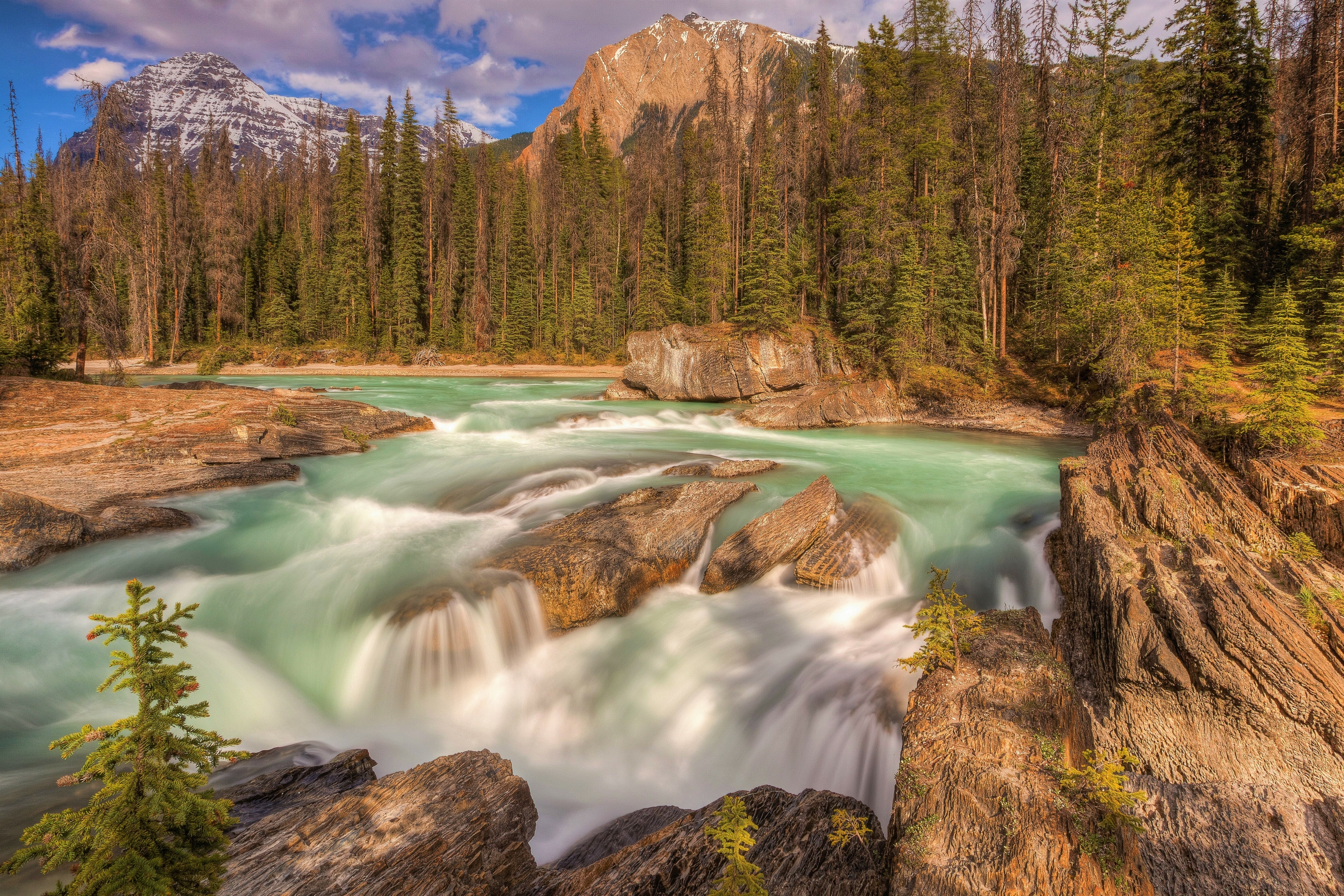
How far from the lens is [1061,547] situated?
30.4ft

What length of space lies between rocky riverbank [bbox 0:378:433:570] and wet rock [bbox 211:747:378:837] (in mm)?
7021

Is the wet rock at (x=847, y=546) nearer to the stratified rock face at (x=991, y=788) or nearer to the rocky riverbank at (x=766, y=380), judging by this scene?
the stratified rock face at (x=991, y=788)

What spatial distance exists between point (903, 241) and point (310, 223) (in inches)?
2053

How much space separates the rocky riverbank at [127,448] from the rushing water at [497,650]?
1.64 ft

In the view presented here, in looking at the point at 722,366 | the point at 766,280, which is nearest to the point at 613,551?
the point at 722,366

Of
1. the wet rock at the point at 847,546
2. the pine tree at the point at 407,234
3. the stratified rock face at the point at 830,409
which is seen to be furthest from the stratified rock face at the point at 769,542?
the pine tree at the point at 407,234

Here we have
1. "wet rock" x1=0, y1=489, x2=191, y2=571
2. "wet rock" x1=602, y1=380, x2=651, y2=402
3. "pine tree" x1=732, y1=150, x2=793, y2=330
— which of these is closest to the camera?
"wet rock" x1=0, y1=489, x2=191, y2=571

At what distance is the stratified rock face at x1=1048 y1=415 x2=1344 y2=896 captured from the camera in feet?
14.3

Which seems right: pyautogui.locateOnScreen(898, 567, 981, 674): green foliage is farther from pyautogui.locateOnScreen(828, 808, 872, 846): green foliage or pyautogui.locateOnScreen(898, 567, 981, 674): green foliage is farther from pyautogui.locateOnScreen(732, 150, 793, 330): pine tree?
pyautogui.locateOnScreen(732, 150, 793, 330): pine tree

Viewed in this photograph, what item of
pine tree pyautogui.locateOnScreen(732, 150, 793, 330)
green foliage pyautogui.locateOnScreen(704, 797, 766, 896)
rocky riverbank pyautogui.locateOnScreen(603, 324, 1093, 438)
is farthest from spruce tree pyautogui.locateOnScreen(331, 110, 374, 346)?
green foliage pyautogui.locateOnScreen(704, 797, 766, 896)

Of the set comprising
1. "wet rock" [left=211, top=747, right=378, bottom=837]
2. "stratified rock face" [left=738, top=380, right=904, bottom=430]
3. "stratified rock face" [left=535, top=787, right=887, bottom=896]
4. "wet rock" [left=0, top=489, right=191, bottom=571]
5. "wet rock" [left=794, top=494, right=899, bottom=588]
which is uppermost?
"stratified rock face" [left=738, top=380, right=904, bottom=430]

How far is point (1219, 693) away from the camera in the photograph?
5.21 m

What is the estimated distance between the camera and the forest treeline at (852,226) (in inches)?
720

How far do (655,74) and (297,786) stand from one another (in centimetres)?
17021
